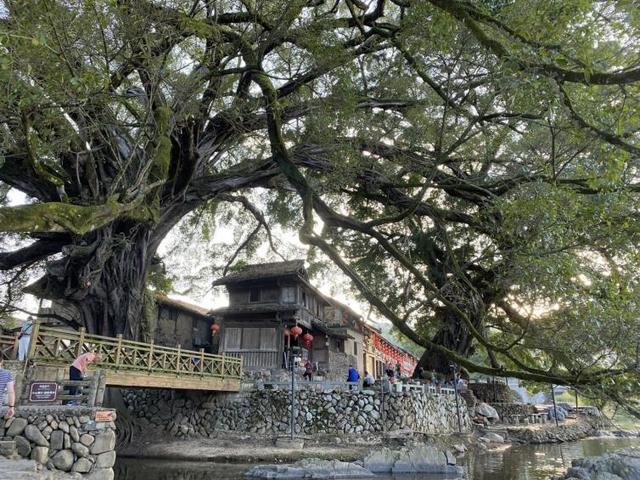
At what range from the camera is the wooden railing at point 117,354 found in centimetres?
1014

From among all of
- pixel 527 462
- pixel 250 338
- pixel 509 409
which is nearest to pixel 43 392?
pixel 250 338

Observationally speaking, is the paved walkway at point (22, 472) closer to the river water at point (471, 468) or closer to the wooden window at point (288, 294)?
the river water at point (471, 468)

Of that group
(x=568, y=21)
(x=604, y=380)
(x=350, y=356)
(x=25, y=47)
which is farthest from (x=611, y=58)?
(x=350, y=356)

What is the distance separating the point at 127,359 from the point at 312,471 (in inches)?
228

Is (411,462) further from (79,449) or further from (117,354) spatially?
(117,354)

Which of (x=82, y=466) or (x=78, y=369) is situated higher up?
(x=78, y=369)

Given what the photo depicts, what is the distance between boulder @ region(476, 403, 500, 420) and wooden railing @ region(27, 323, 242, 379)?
13831mm

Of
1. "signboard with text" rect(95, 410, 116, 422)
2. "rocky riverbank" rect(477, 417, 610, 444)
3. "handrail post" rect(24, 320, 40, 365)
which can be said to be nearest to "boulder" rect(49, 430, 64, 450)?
"signboard with text" rect(95, 410, 116, 422)

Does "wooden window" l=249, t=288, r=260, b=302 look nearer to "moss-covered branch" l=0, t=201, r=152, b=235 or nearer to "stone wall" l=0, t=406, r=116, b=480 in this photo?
"stone wall" l=0, t=406, r=116, b=480

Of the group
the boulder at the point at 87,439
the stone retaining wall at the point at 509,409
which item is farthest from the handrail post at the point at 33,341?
the stone retaining wall at the point at 509,409

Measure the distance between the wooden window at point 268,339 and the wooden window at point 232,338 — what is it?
3.89 feet

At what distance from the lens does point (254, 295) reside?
22.7 meters

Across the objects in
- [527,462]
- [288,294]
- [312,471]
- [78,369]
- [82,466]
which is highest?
[288,294]

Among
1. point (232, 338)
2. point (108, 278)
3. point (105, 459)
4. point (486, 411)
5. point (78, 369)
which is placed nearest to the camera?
point (105, 459)
